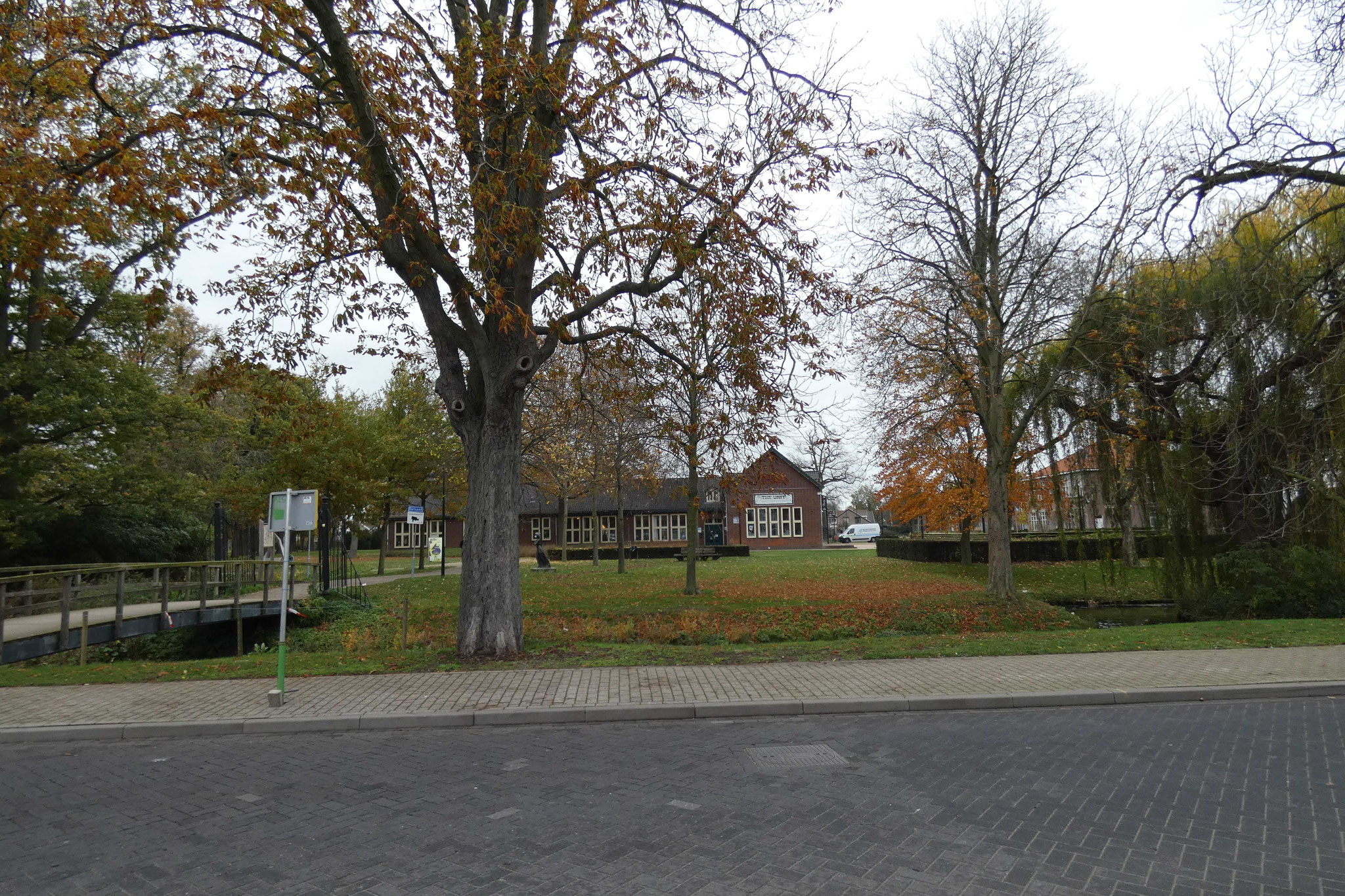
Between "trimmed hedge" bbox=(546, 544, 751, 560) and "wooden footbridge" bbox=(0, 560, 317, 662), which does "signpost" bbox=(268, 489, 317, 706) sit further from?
"trimmed hedge" bbox=(546, 544, 751, 560)

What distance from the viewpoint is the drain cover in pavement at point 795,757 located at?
6.33 metres

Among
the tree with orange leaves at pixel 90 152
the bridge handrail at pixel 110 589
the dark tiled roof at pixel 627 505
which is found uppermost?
the tree with orange leaves at pixel 90 152

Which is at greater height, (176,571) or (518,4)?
(518,4)

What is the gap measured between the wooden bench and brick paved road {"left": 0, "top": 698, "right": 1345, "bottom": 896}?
35.2 meters

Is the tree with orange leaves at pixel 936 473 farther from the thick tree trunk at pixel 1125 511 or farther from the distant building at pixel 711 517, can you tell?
the distant building at pixel 711 517

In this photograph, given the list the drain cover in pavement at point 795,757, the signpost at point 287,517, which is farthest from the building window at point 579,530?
the drain cover in pavement at point 795,757

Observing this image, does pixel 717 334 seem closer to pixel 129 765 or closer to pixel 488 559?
pixel 488 559

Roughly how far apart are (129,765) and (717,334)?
362 inches

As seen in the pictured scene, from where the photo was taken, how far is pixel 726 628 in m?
15.2

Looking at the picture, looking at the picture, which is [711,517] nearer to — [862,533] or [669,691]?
[862,533]

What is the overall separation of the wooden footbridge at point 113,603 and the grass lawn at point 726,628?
1.78 ft

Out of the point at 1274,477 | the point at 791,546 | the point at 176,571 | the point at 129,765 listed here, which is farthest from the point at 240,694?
the point at 791,546

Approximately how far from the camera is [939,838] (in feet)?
15.1

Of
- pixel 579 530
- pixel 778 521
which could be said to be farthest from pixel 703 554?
pixel 579 530
